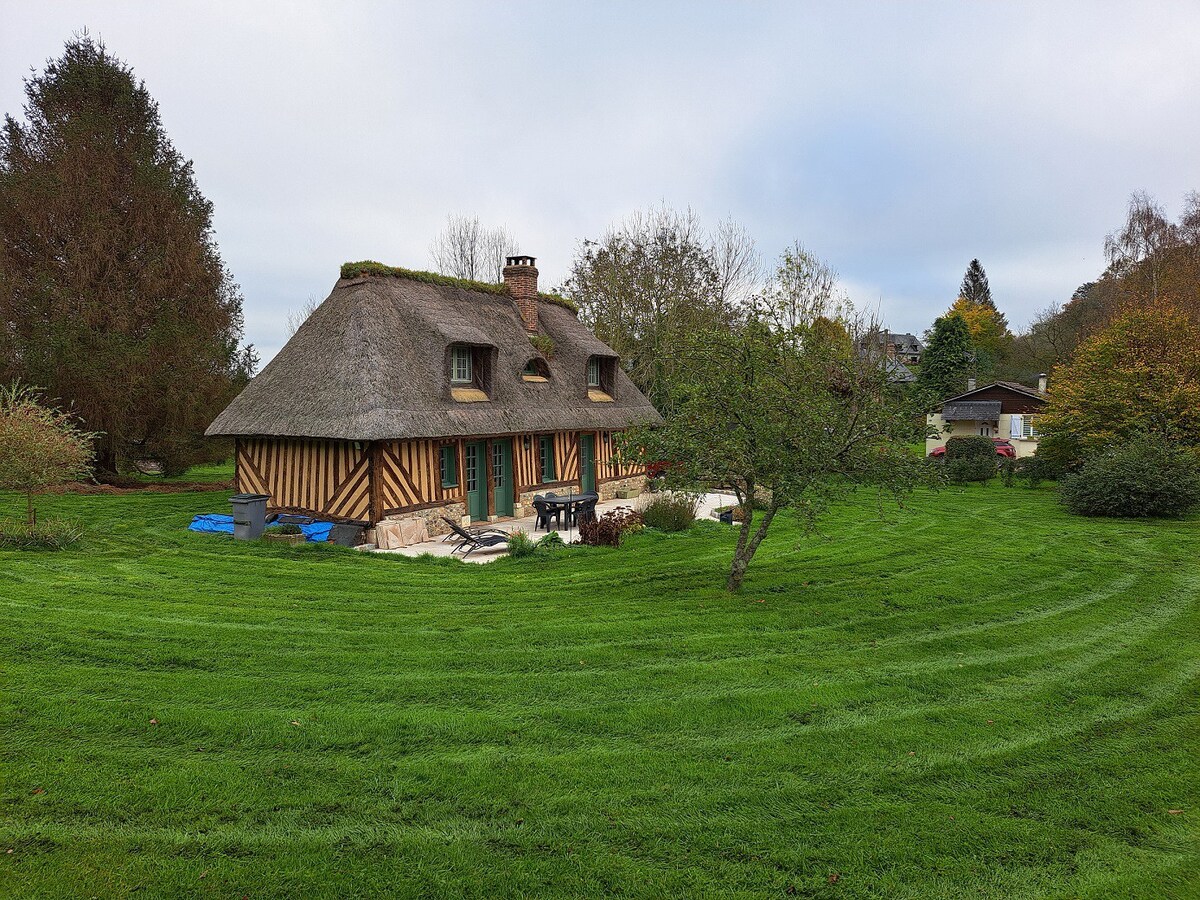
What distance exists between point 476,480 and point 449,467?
96 cm

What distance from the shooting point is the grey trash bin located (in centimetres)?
1248

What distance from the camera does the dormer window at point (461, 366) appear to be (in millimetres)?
15320

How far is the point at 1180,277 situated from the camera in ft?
90.4

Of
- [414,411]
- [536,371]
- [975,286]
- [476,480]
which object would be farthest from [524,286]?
[975,286]

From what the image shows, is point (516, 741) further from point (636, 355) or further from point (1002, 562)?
point (636, 355)

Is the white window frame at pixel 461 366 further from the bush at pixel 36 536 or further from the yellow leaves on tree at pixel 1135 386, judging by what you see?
the yellow leaves on tree at pixel 1135 386

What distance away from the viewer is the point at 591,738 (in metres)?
4.92

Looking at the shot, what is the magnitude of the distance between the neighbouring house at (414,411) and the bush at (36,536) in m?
3.93

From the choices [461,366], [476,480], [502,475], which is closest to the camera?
[476,480]

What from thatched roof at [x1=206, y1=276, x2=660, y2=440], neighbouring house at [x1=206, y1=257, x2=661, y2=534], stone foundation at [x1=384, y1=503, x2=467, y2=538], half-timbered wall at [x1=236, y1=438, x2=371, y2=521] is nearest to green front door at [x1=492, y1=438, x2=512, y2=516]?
neighbouring house at [x1=206, y1=257, x2=661, y2=534]

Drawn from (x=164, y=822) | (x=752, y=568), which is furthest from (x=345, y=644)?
(x=752, y=568)

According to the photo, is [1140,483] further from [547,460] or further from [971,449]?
[547,460]

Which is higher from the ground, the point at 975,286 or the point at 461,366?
the point at 975,286

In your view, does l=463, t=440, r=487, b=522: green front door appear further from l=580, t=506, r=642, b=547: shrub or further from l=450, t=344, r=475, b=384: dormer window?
l=580, t=506, r=642, b=547: shrub
